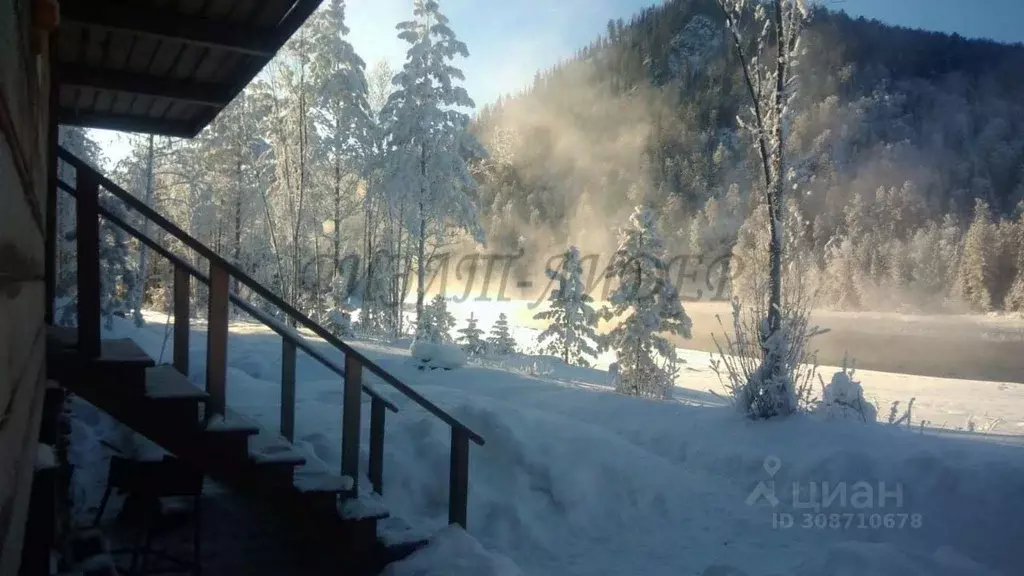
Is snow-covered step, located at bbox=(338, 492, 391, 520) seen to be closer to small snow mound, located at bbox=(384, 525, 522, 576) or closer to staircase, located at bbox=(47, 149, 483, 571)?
staircase, located at bbox=(47, 149, 483, 571)

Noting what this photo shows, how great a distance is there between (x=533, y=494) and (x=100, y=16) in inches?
215

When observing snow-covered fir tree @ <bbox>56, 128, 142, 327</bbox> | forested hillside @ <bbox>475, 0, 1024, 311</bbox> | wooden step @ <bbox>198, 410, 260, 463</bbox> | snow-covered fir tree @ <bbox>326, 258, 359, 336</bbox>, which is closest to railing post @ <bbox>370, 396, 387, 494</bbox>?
wooden step @ <bbox>198, 410, 260, 463</bbox>

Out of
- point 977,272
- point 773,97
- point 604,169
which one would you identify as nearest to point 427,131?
point 773,97

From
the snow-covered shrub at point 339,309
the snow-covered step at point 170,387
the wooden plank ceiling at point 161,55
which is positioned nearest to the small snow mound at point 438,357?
the wooden plank ceiling at point 161,55

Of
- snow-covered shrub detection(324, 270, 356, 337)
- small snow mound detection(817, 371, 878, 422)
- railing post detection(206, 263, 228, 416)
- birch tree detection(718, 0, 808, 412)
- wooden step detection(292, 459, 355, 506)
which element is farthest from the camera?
snow-covered shrub detection(324, 270, 356, 337)

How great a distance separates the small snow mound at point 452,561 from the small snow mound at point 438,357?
6895 mm

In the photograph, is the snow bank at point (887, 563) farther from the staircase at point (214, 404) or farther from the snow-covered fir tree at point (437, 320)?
the snow-covered fir tree at point (437, 320)

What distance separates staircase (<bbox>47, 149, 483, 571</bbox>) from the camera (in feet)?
12.1

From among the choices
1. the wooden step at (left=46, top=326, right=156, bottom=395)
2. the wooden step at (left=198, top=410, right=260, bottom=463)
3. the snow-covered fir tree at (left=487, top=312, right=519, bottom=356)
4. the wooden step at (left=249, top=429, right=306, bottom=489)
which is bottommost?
the snow-covered fir tree at (left=487, top=312, right=519, bottom=356)

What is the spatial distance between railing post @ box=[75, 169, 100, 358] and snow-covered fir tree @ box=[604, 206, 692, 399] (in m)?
17.0

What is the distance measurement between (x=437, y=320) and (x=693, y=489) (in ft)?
64.7

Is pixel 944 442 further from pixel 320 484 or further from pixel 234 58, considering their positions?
pixel 234 58

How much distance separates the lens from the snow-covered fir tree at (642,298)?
20.1 metres

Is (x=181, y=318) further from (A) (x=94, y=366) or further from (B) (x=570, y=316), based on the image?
(B) (x=570, y=316)
